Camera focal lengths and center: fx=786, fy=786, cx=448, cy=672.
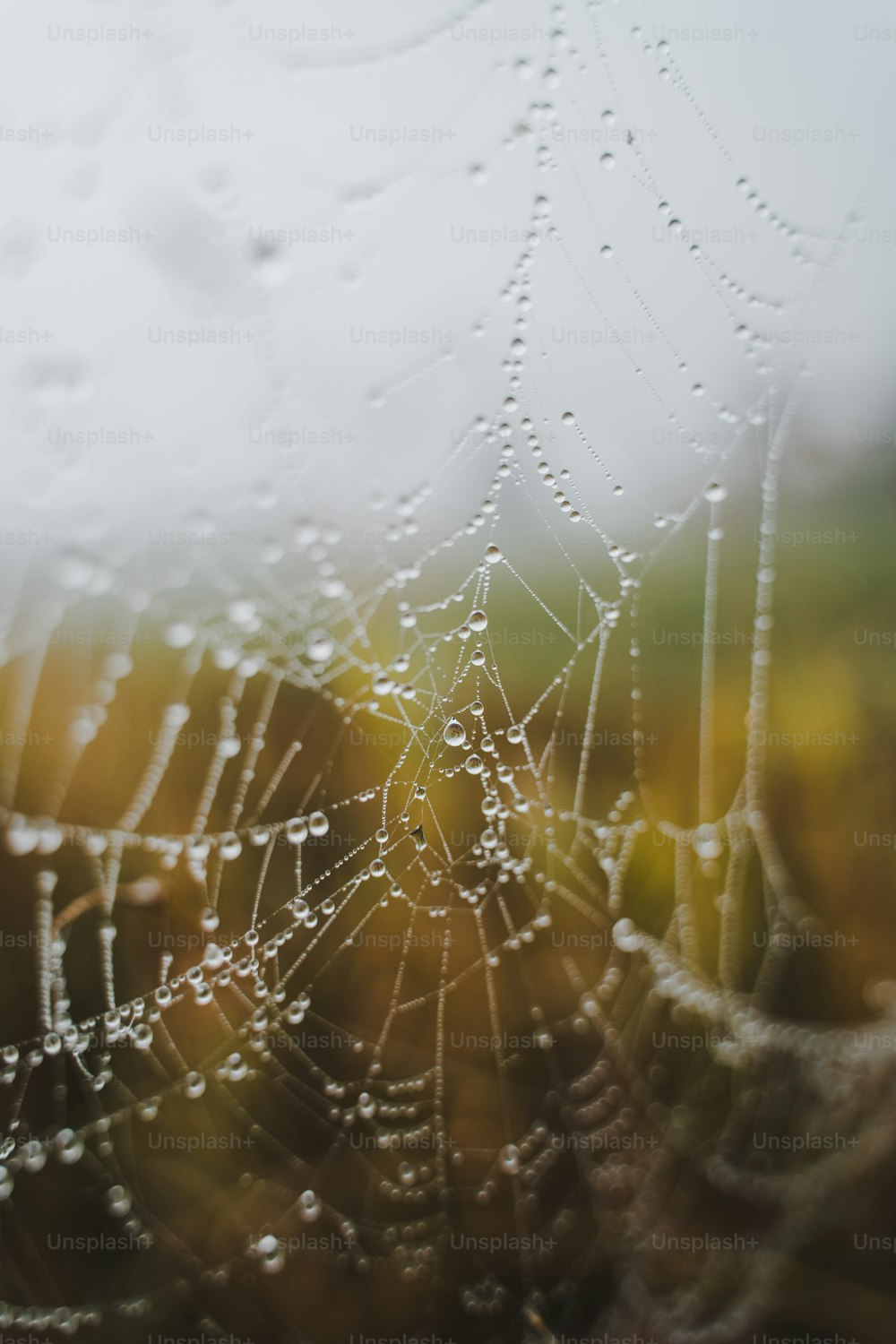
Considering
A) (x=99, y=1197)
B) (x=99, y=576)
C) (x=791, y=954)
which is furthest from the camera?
(x=791, y=954)

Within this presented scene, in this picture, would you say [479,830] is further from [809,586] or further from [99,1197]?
[809,586]

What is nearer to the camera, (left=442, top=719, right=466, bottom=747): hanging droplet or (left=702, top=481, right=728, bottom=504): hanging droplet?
(left=442, top=719, right=466, bottom=747): hanging droplet

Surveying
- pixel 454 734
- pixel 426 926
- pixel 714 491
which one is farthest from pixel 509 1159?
pixel 714 491

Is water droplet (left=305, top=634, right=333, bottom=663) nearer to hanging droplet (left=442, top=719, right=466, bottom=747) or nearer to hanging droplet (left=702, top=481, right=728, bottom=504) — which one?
hanging droplet (left=442, top=719, right=466, bottom=747)

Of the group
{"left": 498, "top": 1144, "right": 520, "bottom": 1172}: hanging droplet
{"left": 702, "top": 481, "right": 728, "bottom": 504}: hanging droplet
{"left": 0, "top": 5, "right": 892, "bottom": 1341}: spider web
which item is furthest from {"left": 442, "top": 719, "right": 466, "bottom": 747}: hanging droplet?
{"left": 498, "top": 1144, "right": 520, "bottom": 1172}: hanging droplet

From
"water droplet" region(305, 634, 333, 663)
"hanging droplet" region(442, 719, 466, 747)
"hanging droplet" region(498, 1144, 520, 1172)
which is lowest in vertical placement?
"hanging droplet" region(498, 1144, 520, 1172)

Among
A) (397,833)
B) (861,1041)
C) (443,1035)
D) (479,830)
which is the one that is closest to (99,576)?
(397,833)

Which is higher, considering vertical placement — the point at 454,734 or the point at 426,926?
the point at 454,734

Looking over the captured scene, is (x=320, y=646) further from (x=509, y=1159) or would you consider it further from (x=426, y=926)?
(x=509, y=1159)
